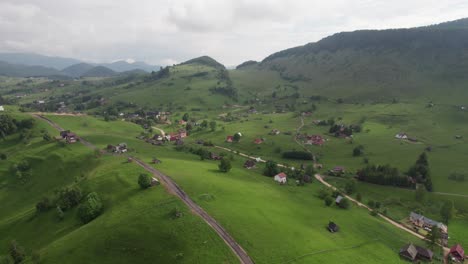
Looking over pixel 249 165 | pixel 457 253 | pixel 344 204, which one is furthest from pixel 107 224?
pixel 457 253

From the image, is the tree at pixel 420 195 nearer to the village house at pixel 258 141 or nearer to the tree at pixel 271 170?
the tree at pixel 271 170

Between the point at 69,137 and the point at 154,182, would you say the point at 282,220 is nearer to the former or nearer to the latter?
the point at 154,182

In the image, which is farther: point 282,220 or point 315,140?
point 315,140

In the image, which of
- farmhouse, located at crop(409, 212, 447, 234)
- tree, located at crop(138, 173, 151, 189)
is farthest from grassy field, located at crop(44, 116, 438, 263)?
farmhouse, located at crop(409, 212, 447, 234)

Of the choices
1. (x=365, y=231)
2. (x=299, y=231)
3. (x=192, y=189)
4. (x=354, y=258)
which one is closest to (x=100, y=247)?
(x=192, y=189)

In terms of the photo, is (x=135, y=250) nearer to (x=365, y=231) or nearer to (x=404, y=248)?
(x=365, y=231)

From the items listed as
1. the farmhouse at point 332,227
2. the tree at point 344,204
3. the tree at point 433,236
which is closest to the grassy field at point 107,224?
the farmhouse at point 332,227

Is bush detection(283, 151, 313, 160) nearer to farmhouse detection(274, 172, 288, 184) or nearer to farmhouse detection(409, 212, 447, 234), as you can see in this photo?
farmhouse detection(274, 172, 288, 184)
